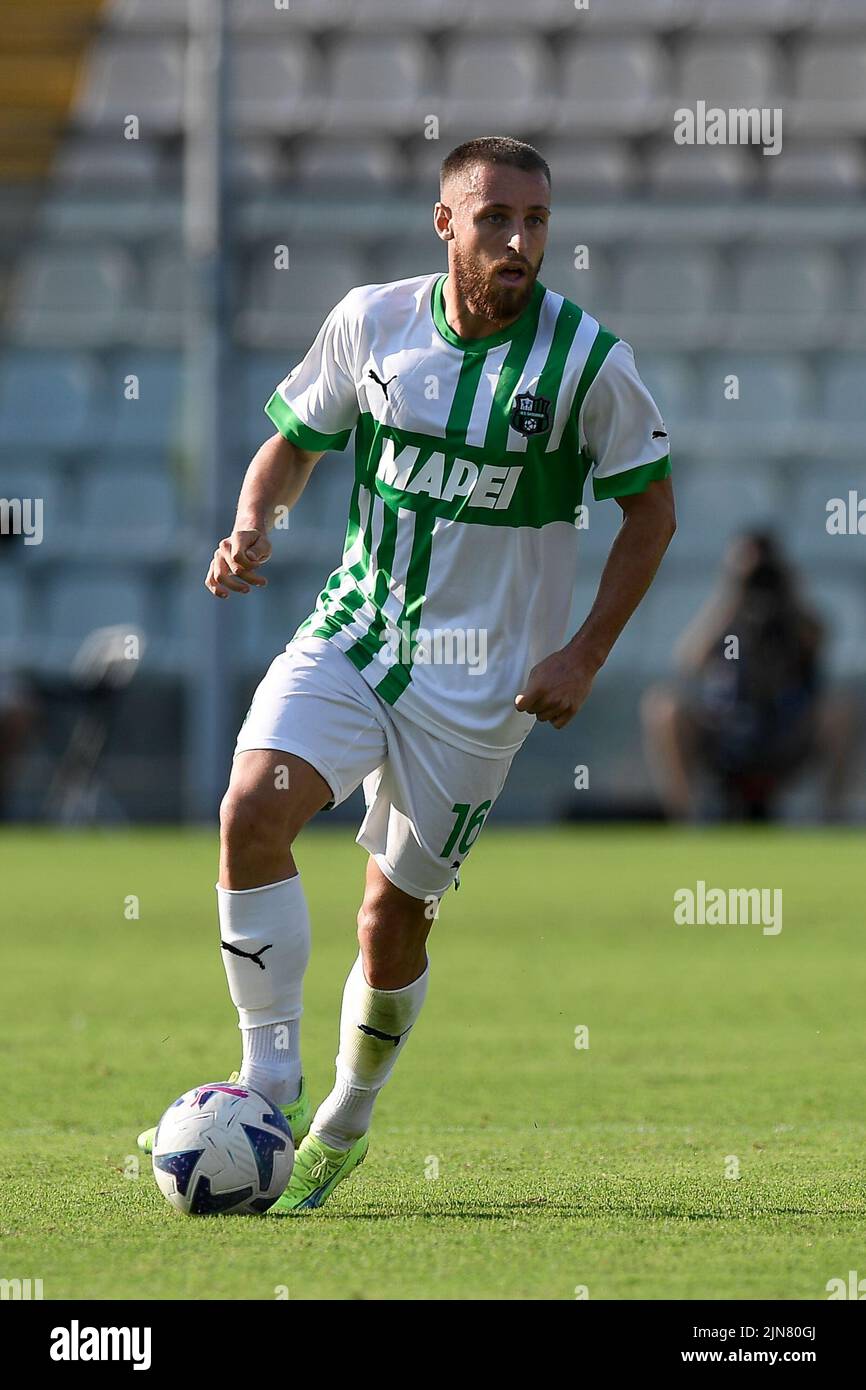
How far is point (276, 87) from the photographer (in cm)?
2034

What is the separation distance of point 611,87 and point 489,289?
17.2m

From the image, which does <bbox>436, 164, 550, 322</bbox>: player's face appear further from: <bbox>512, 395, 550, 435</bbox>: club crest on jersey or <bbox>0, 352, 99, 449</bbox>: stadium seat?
<bbox>0, 352, 99, 449</bbox>: stadium seat

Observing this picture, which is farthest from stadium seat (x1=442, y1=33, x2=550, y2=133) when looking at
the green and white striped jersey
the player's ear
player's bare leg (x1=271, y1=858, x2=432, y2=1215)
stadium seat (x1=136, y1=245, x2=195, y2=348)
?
player's bare leg (x1=271, y1=858, x2=432, y2=1215)

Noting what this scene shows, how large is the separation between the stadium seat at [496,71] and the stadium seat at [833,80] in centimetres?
245

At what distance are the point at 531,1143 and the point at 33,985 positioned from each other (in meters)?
3.40

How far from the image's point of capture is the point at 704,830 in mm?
15453

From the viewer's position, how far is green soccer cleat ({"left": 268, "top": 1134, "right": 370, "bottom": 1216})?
405 centimetres

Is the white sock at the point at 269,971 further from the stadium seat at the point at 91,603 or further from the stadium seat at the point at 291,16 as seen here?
the stadium seat at the point at 291,16

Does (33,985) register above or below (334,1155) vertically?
below

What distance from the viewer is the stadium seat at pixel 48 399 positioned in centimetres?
1905

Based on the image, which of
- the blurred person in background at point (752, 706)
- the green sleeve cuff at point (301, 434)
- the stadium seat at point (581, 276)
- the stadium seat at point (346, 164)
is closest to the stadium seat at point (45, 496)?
the stadium seat at point (346, 164)

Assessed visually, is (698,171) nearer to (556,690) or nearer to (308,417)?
(308,417)
